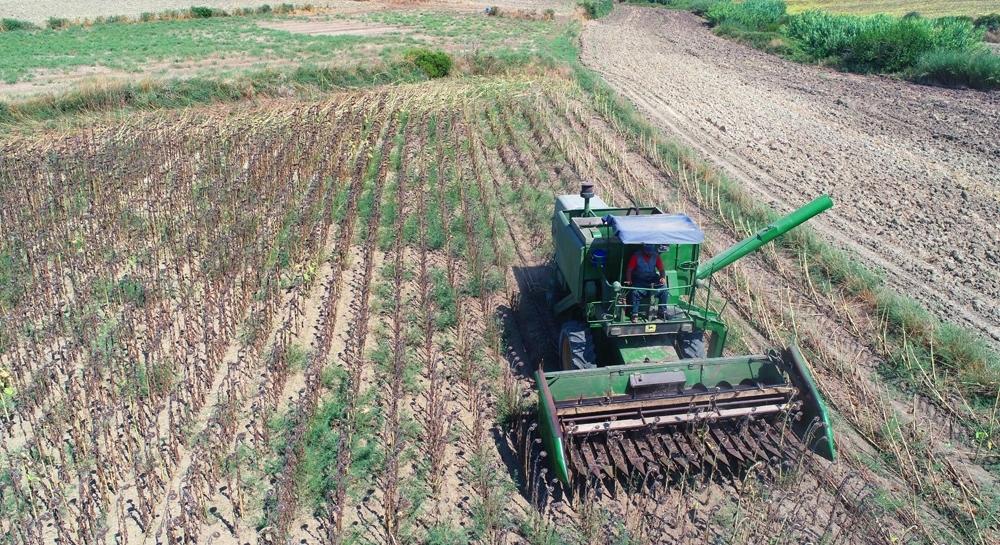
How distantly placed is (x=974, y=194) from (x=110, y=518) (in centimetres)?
1886

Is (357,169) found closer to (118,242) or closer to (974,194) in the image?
(118,242)

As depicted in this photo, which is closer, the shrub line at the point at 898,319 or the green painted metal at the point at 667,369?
the green painted metal at the point at 667,369

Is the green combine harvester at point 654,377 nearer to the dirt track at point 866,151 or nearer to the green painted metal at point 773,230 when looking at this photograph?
the green painted metal at point 773,230

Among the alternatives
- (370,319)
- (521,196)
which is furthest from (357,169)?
(370,319)

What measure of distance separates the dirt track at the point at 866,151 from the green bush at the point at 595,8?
25.7m

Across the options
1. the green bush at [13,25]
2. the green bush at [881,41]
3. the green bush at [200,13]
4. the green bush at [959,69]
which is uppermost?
the green bush at [200,13]

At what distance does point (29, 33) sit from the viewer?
43531 mm

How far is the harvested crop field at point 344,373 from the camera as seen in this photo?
26.1ft

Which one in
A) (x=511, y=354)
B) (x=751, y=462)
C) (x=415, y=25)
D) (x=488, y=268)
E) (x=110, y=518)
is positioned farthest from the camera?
(x=415, y=25)

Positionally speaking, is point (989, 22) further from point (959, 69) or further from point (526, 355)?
point (526, 355)

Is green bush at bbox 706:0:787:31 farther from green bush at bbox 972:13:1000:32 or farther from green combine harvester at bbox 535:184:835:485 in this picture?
green combine harvester at bbox 535:184:835:485

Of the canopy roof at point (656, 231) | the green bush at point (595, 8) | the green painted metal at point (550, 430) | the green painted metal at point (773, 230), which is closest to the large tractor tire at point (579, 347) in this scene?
the green painted metal at point (550, 430)

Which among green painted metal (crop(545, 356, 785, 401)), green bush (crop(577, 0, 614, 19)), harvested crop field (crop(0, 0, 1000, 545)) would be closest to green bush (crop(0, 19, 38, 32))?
harvested crop field (crop(0, 0, 1000, 545))

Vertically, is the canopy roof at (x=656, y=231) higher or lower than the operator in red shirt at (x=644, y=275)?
higher
